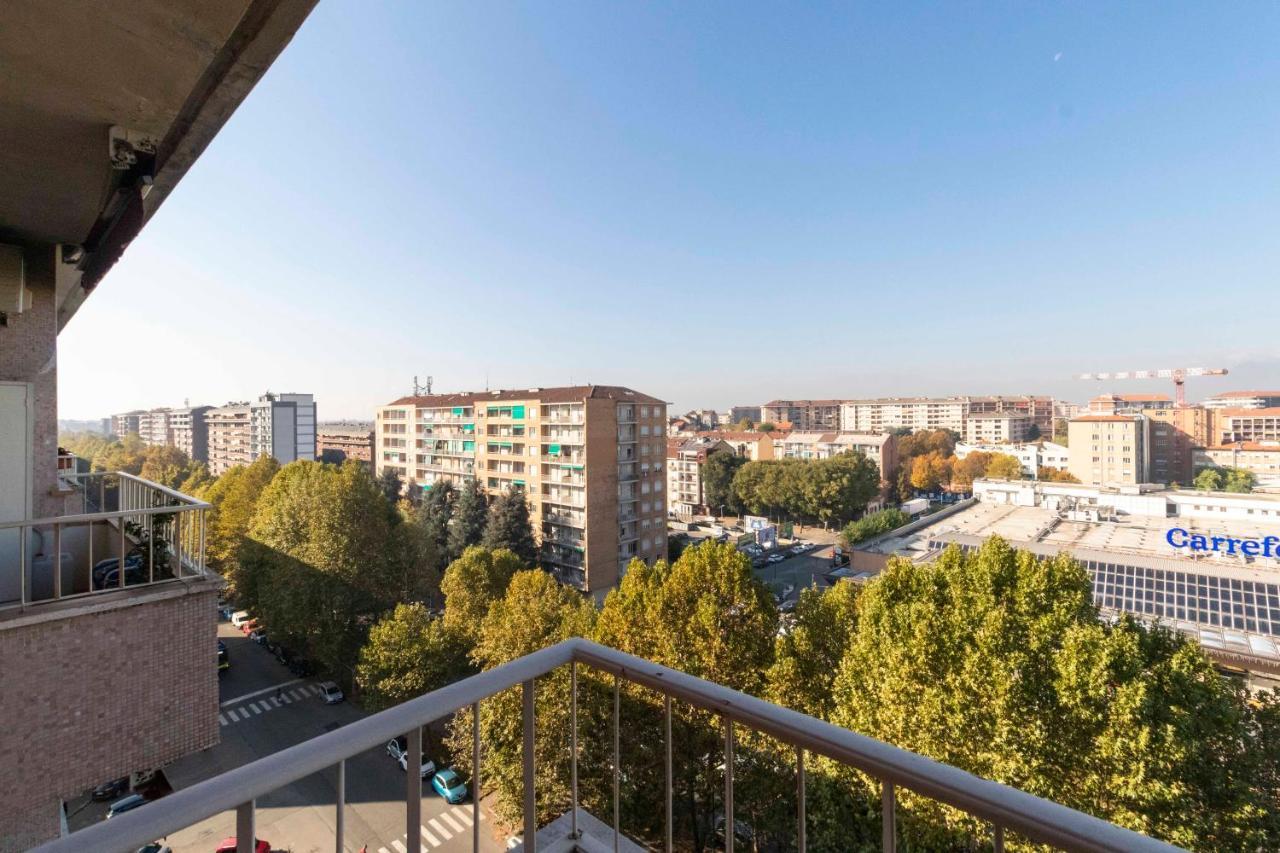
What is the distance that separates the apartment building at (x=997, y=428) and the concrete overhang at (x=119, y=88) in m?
89.2

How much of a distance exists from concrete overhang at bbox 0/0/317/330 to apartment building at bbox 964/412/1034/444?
293ft

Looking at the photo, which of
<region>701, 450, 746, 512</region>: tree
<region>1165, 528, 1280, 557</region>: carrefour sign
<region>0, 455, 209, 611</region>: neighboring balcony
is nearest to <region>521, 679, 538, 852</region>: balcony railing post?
<region>0, 455, 209, 611</region>: neighboring balcony

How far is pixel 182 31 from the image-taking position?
1.50m

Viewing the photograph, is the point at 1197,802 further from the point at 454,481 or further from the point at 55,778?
the point at 454,481

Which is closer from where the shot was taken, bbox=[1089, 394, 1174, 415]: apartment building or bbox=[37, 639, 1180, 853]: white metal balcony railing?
bbox=[37, 639, 1180, 853]: white metal balcony railing

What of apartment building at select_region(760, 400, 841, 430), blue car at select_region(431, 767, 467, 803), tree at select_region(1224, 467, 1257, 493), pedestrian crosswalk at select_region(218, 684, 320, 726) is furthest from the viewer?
apartment building at select_region(760, 400, 841, 430)

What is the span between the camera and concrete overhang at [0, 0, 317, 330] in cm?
145

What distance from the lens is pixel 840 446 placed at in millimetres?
54719

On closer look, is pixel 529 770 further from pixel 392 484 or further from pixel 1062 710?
pixel 392 484

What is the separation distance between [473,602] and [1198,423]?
277 feet

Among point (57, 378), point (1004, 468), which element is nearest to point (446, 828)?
point (57, 378)

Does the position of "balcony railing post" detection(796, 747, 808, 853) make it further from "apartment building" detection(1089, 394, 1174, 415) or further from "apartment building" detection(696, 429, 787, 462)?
"apartment building" detection(1089, 394, 1174, 415)

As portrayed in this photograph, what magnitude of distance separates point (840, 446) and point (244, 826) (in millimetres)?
57504

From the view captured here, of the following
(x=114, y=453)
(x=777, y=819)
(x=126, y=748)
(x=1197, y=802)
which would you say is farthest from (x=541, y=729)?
(x=114, y=453)
